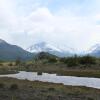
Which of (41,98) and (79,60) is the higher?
(79,60)

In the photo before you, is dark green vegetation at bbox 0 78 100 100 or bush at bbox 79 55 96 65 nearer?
dark green vegetation at bbox 0 78 100 100

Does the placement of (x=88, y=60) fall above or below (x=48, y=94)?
above

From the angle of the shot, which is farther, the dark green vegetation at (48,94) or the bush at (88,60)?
the bush at (88,60)

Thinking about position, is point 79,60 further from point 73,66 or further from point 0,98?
point 0,98

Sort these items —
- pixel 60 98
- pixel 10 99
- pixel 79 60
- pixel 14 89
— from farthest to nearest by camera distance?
pixel 79 60 < pixel 14 89 < pixel 60 98 < pixel 10 99

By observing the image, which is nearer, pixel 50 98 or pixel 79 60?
pixel 50 98

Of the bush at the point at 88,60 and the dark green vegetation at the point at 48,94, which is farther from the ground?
the bush at the point at 88,60

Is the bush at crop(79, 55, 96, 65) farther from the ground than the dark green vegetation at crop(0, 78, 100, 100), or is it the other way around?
the bush at crop(79, 55, 96, 65)

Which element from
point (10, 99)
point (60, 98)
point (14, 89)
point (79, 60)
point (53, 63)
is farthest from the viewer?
point (53, 63)

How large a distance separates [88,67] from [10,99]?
117 m

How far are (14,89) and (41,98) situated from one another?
14.1m

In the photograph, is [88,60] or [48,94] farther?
[88,60]

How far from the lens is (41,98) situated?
1797 inches

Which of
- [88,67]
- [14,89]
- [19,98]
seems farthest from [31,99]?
[88,67]
